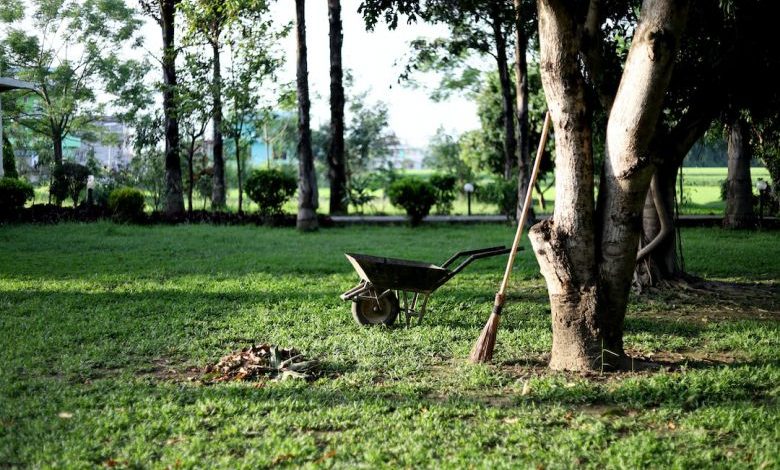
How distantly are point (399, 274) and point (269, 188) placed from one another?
40.7ft

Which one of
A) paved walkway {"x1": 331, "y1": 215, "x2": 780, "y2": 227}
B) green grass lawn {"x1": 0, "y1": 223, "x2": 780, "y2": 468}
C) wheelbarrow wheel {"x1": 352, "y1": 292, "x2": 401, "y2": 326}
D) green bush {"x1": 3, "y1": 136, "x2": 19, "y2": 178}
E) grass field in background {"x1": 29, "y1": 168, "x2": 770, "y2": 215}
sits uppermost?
green bush {"x1": 3, "y1": 136, "x2": 19, "y2": 178}

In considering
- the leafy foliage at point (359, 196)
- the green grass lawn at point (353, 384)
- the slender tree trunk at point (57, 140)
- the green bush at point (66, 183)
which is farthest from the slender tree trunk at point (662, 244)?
the slender tree trunk at point (57, 140)

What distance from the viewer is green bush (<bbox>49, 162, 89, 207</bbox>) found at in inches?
786

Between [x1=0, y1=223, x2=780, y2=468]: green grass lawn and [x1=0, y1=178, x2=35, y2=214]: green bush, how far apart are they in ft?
25.8

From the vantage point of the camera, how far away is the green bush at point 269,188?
19.0m

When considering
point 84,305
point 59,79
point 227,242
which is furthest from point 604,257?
point 59,79

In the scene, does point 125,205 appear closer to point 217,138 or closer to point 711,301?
point 217,138

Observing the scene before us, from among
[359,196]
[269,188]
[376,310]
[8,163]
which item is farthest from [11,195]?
[376,310]

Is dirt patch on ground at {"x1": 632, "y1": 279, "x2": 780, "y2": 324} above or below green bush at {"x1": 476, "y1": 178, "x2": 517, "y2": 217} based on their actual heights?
below

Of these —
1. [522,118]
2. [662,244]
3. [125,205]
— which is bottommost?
[662,244]

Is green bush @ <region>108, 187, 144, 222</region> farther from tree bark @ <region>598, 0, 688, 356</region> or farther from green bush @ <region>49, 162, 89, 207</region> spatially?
tree bark @ <region>598, 0, 688, 356</region>

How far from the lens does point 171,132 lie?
64.6 feet

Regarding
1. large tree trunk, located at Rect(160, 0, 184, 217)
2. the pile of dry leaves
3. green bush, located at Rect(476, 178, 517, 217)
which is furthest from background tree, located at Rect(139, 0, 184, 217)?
the pile of dry leaves

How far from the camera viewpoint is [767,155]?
18.2 metres
